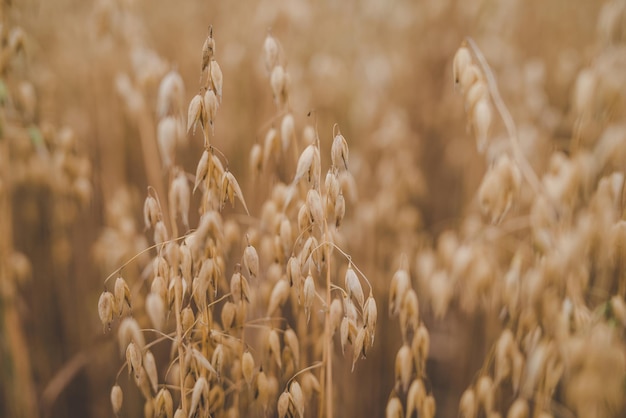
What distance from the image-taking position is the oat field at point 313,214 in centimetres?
82

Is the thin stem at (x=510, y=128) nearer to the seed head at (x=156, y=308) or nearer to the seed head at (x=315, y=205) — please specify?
the seed head at (x=315, y=205)

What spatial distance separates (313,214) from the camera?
76 cm

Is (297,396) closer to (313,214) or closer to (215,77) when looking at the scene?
(313,214)

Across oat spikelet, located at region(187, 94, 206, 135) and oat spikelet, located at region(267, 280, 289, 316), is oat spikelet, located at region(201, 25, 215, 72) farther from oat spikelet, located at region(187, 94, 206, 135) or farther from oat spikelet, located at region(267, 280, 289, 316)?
oat spikelet, located at region(267, 280, 289, 316)

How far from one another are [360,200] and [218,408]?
1065mm

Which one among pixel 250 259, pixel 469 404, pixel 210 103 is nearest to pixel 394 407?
pixel 469 404

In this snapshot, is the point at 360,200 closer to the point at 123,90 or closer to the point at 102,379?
the point at 123,90

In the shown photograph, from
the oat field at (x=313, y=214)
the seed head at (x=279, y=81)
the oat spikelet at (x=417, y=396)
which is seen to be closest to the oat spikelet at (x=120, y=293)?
the oat field at (x=313, y=214)

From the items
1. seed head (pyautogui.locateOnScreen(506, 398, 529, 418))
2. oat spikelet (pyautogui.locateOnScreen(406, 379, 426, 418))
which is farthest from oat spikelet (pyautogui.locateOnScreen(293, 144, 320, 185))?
seed head (pyautogui.locateOnScreen(506, 398, 529, 418))

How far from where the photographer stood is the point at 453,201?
92.3 inches

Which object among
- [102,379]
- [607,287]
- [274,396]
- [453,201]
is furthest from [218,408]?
[453,201]

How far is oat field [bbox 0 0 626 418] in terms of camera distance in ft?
2.70

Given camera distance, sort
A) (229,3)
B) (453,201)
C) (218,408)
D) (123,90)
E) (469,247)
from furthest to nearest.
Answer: (229,3), (453,201), (123,90), (469,247), (218,408)

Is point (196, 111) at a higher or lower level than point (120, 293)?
higher
